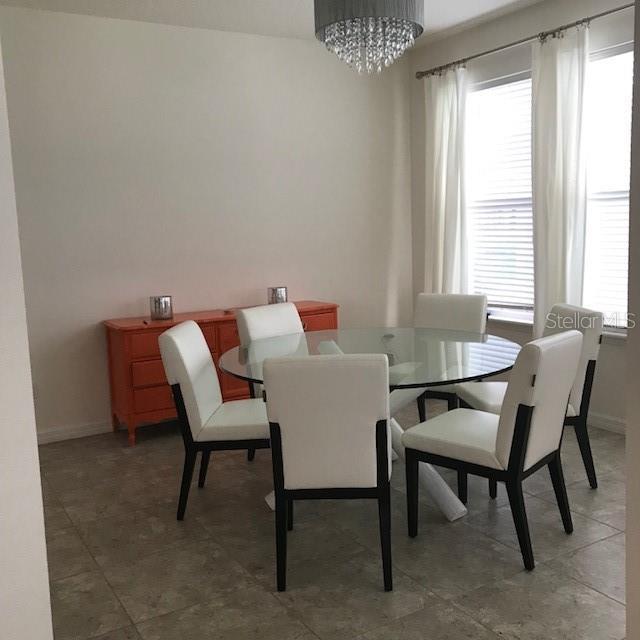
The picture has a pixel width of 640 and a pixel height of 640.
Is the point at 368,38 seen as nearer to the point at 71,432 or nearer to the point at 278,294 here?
the point at 278,294

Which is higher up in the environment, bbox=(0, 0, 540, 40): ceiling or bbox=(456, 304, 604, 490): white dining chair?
bbox=(0, 0, 540, 40): ceiling

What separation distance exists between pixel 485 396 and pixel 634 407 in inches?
80.7

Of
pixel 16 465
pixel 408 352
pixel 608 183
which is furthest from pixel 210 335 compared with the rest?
pixel 16 465

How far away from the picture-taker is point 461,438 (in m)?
2.99

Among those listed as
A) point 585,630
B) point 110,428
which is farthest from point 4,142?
point 110,428

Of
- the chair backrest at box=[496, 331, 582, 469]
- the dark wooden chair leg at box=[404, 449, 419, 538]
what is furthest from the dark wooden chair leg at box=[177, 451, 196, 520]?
the chair backrest at box=[496, 331, 582, 469]

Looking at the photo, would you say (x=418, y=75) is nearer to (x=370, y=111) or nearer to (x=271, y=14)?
(x=370, y=111)

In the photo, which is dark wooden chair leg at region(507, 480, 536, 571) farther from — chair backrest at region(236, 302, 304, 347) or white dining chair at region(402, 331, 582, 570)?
chair backrest at region(236, 302, 304, 347)

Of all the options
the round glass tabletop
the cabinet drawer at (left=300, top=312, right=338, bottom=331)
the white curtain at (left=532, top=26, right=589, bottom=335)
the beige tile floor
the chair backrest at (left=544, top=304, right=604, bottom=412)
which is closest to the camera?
the beige tile floor

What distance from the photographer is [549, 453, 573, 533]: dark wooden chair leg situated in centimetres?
313

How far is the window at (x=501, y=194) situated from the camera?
5.08 metres

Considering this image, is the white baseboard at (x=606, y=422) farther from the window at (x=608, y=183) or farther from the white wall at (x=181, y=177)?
the white wall at (x=181, y=177)

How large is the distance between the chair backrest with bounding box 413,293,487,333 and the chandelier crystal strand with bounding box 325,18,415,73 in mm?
1707

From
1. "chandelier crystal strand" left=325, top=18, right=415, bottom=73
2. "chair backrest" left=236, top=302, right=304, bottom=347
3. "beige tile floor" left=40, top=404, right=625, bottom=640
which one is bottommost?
"beige tile floor" left=40, top=404, right=625, bottom=640
